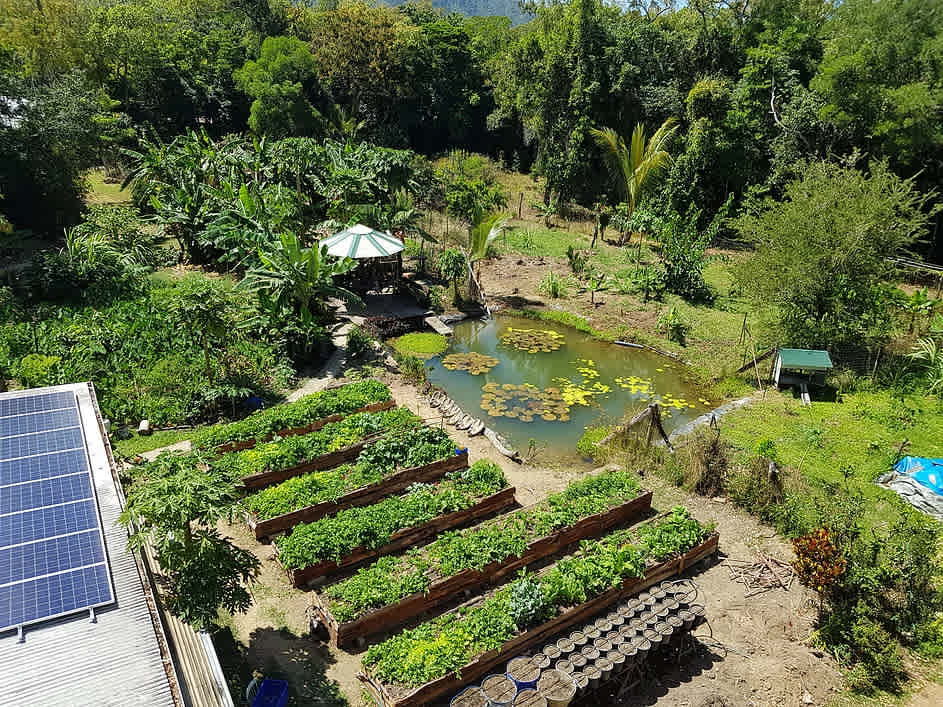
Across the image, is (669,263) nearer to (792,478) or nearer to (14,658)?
(792,478)

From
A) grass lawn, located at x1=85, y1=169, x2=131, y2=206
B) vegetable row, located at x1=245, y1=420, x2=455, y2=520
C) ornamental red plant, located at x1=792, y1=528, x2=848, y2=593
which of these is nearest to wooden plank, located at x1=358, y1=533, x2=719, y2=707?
ornamental red plant, located at x1=792, y1=528, x2=848, y2=593

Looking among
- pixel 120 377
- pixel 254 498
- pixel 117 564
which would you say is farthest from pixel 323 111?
pixel 117 564

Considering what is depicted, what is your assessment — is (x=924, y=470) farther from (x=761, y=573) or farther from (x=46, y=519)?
(x=46, y=519)

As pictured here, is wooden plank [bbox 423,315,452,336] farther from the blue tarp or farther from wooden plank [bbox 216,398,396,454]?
the blue tarp

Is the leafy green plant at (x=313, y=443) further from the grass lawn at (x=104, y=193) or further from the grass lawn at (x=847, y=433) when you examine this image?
the grass lawn at (x=104, y=193)

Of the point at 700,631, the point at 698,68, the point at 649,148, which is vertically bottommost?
the point at 700,631

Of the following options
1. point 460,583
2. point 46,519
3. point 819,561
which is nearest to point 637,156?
point 819,561

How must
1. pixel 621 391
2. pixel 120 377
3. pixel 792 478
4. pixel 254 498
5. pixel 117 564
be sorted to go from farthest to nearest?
pixel 621 391 < pixel 120 377 < pixel 792 478 < pixel 254 498 < pixel 117 564

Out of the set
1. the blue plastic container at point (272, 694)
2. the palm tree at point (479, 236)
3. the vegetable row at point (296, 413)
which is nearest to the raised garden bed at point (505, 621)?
the blue plastic container at point (272, 694)
